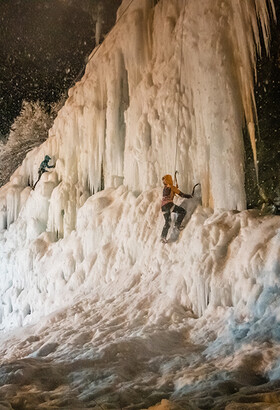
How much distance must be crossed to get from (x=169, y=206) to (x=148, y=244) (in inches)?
37.5

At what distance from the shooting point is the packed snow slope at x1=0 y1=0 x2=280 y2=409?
407 centimetres

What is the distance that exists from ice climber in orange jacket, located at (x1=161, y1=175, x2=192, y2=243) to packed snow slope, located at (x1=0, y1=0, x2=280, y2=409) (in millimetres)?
243

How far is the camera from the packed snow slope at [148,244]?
4.07 metres

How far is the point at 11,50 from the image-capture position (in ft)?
50.6

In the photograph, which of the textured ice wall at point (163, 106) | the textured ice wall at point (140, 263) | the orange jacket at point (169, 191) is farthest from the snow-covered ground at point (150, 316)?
the textured ice wall at point (163, 106)

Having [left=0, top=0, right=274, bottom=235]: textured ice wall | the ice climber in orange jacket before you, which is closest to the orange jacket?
the ice climber in orange jacket

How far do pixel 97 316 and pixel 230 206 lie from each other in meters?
2.94

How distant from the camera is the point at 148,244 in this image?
788 centimetres

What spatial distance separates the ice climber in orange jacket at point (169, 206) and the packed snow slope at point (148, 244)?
243mm

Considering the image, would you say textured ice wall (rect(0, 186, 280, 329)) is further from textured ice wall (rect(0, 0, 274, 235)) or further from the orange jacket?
textured ice wall (rect(0, 0, 274, 235))

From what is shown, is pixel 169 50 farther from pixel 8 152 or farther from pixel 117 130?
pixel 8 152

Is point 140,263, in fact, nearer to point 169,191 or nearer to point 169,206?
point 169,206

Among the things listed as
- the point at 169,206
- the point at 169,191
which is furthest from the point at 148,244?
the point at 169,191

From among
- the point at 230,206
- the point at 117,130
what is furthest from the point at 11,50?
the point at 230,206
